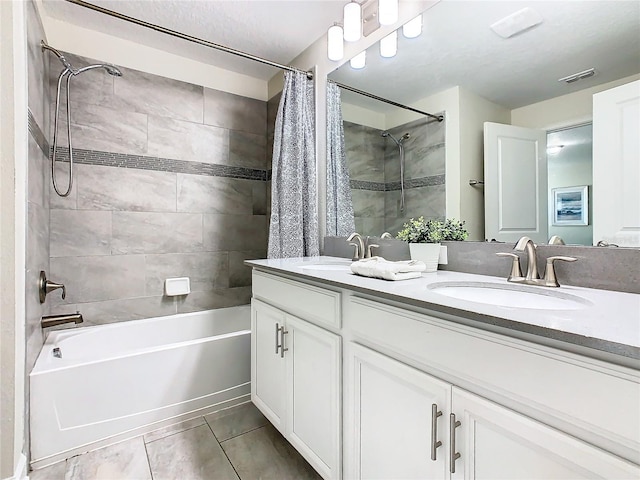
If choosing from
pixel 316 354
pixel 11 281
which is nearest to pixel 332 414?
pixel 316 354

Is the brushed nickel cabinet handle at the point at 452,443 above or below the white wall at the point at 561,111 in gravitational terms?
below

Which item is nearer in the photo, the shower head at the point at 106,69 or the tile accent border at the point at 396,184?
the tile accent border at the point at 396,184

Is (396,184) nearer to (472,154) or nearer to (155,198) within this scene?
(472,154)

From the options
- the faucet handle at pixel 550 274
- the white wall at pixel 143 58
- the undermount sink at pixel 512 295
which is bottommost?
the undermount sink at pixel 512 295

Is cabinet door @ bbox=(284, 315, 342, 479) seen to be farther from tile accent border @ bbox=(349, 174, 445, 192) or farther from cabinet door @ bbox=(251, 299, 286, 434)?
tile accent border @ bbox=(349, 174, 445, 192)

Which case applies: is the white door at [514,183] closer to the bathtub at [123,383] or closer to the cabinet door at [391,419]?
the cabinet door at [391,419]

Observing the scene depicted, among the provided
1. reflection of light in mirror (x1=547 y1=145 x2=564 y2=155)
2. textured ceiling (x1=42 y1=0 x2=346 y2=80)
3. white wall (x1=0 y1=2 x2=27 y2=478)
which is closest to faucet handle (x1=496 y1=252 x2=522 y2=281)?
reflection of light in mirror (x1=547 y1=145 x2=564 y2=155)

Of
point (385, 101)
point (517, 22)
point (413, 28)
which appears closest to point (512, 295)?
point (517, 22)

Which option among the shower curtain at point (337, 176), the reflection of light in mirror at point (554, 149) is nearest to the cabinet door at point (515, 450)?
the reflection of light in mirror at point (554, 149)

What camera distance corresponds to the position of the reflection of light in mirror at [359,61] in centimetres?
196

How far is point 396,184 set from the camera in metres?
1.83

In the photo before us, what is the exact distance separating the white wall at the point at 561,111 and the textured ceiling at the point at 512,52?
0.06 ft

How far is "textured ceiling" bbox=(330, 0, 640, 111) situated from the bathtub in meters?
1.78

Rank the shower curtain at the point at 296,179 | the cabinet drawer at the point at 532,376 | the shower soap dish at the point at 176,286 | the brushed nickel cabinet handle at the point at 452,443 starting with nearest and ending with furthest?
the cabinet drawer at the point at 532,376
the brushed nickel cabinet handle at the point at 452,443
the shower curtain at the point at 296,179
the shower soap dish at the point at 176,286
